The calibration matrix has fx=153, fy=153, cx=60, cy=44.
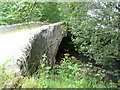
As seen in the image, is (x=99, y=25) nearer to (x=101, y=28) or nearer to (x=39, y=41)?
(x=101, y=28)

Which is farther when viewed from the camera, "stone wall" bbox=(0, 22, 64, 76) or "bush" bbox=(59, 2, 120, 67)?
"stone wall" bbox=(0, 22, 64, 76)

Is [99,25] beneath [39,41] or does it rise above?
above

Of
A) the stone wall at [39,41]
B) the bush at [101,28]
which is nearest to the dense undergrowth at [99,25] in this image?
the bush at [101,28]

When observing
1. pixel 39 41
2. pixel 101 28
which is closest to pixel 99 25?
pixel 101 28

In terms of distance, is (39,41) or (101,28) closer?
(101,28)

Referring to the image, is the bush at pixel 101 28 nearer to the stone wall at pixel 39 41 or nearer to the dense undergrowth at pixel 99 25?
the dense undergrowth at pixel 99 25

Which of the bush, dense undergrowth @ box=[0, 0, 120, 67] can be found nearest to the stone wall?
dense undergrowth @ box=[0, 0, 120, 67]

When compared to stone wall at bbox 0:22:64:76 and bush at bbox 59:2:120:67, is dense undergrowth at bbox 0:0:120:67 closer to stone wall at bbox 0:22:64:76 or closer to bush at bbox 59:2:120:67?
bush at bbox 59:2:120:67

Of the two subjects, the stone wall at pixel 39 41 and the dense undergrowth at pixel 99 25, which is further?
the stone wall at pixel 39 41

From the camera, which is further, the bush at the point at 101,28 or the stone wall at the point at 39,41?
the stone wall at the point at 39,41

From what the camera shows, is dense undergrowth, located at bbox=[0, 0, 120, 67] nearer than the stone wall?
Yes

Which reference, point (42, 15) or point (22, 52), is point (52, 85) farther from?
point (42, 15)

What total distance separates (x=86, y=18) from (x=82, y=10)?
29 centimetres

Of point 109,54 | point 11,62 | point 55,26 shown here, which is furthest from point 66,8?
point 11,62
